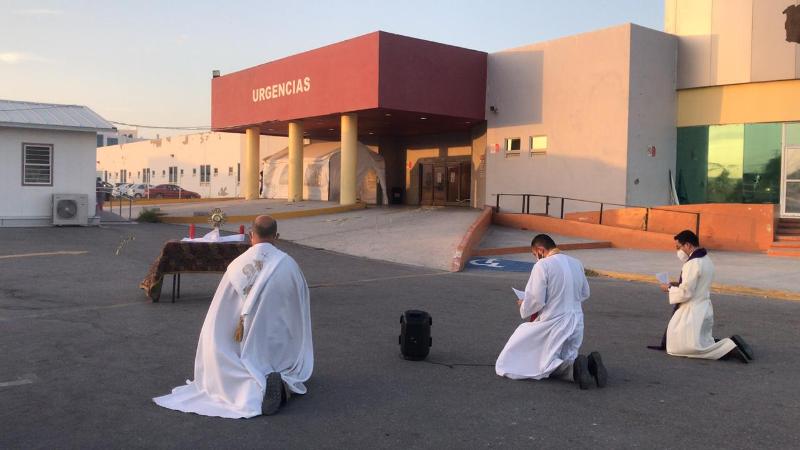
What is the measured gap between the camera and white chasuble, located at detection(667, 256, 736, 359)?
7.82 m

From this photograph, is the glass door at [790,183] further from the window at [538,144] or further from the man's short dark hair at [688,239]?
the man's short dark hair at [688,239]

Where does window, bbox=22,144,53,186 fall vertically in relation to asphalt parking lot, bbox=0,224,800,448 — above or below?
above

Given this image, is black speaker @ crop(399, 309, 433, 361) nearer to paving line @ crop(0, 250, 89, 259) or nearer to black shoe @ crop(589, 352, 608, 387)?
black shoe @ crop(589, 352, 608, 387)

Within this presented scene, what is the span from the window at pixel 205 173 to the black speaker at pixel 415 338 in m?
53.0

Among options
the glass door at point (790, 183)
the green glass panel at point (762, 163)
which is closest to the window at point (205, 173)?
the green glass panel at point (762, 163)

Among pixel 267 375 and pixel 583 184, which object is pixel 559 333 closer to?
pixel 267 375

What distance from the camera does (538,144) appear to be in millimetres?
27812

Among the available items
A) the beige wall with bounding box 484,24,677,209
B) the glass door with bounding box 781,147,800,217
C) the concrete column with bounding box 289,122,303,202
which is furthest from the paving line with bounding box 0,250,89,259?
the glass door with bounding box 781,147,800,217

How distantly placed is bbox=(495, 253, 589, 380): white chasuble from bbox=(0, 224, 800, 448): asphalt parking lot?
0.23 metres

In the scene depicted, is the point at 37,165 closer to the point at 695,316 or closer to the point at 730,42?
the point at 695,316

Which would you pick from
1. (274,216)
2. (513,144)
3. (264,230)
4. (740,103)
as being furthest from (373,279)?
(740,103)

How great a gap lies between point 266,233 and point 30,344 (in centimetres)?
385

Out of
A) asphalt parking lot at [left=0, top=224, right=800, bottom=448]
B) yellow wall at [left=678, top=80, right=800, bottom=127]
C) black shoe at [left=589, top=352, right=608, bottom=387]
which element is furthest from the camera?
yellow wall at [left=678, top=80, right=800, bottom=127]

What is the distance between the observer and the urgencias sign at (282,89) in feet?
99.1
